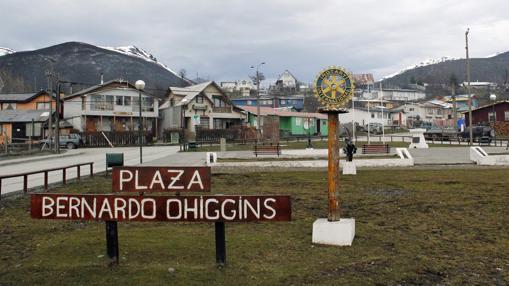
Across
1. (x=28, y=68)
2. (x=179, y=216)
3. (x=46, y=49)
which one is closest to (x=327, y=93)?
(x=179, y=216)

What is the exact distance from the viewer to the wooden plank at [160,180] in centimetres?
676

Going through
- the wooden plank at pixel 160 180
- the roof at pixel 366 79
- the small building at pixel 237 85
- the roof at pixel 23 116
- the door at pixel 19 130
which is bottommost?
→ the wooden plank at pixel 160 180

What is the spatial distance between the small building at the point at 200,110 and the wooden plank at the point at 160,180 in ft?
171

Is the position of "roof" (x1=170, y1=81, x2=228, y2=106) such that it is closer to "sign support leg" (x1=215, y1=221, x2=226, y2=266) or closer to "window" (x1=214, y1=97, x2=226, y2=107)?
"window" (x1=214, y1=97, x2=226, y2=107)

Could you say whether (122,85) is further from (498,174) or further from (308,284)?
(308,284)

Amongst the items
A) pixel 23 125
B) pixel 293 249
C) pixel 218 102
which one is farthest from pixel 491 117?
pixel 293 249

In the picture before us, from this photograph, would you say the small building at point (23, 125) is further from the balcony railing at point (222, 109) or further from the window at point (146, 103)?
the balcony railing at point (222, 109)

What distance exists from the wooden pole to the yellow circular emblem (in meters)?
0.23

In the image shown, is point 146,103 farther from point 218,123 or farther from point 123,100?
point 218,123

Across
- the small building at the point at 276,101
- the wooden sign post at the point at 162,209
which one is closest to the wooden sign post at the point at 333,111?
the wooden sign post at the point at 162,209

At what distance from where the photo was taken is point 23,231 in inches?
332

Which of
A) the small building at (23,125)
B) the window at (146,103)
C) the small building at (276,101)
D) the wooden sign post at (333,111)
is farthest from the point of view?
the small building at (276,101)

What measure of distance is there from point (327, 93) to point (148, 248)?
387cm

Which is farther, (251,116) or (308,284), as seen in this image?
(251,116)
